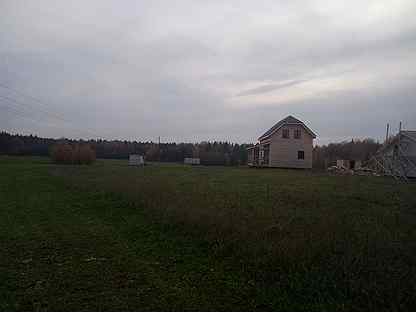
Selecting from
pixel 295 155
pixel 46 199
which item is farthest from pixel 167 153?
pixel 46 199

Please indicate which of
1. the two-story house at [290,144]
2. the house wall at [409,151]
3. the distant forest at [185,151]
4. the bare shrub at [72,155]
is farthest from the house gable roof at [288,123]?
the bare shrub at [72,155]

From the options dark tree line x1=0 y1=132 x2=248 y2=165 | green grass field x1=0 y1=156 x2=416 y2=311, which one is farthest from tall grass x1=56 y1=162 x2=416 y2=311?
dark tree line x1=0 y1=132 x2=248 y2=165

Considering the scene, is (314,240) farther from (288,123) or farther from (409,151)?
(288,123)

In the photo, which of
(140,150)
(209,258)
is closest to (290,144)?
(209,258)

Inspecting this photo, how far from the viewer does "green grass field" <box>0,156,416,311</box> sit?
16.2 feet

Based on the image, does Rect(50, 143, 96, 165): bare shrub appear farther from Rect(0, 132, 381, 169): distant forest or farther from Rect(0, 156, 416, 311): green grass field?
Rect(0, 156, 416, 311): green grass field

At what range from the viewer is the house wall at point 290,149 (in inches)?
1780

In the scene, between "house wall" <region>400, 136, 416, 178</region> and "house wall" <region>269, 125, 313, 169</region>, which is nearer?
"house wall" <region>400, 136, 416, 178</region>

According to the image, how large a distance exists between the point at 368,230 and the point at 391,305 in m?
4.46

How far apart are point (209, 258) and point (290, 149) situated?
39892mm

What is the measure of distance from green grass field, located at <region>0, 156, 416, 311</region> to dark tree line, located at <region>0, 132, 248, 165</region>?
6327 cm

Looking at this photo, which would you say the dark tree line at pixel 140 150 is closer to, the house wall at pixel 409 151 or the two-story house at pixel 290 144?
the two-story house at pixel 290 144

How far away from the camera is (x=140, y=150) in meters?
118

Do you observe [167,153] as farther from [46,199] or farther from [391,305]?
[391,305]
